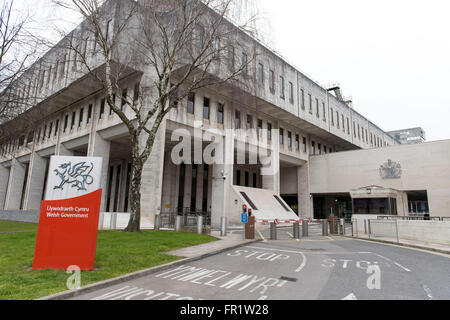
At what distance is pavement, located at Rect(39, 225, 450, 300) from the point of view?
204 inches

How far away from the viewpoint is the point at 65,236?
672 centimetres

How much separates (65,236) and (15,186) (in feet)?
152

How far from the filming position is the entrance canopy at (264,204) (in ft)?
91.5

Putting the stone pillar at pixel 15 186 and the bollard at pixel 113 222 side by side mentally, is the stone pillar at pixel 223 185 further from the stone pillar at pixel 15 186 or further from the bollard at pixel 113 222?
the stone pillar at pixel 15 186

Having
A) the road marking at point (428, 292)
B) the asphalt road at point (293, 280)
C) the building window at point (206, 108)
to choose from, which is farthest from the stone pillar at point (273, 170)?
the road marking at point (428, 292)

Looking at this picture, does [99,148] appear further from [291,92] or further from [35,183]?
[291,92]

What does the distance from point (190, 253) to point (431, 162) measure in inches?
1385

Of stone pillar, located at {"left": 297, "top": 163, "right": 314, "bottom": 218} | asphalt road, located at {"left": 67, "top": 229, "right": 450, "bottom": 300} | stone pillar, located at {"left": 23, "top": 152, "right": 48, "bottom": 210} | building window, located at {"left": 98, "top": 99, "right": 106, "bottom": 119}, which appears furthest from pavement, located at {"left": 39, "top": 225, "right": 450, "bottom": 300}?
stone pillar, located at {"left": 23, "top": 152, "right": 48, "bottom": 210}

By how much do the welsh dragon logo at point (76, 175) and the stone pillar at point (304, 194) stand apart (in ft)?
124

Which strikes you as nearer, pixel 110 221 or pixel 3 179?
pixel 110 221

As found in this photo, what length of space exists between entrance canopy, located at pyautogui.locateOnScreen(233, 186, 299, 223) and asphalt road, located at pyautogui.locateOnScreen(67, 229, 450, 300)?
1786 centimetres

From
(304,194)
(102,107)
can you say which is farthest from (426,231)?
(102,107)
